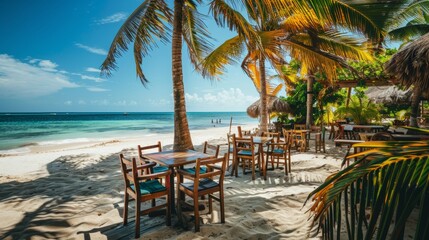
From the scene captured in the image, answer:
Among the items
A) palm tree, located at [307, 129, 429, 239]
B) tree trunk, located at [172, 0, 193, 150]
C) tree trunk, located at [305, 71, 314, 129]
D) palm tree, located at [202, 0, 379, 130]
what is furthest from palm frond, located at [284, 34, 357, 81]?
palm tree, located at [307, 129, 429, 239]

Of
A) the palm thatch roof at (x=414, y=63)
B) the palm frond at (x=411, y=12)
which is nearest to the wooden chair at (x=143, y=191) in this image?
the palm thatch roof at (x=414, y=63)

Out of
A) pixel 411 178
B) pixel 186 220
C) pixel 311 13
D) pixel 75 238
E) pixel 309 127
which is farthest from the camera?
pixel 309 127

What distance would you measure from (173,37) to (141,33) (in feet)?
4.29

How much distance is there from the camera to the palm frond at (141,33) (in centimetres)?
572

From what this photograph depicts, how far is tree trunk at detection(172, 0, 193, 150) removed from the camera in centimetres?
529

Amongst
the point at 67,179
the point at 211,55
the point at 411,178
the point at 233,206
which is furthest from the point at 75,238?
the point at 211,55

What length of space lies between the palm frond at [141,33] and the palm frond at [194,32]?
0.49m

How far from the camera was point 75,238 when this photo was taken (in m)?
2.69

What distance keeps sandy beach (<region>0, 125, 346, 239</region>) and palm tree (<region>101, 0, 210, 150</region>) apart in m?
1.95

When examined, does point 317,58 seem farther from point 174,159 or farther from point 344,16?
point 174,159

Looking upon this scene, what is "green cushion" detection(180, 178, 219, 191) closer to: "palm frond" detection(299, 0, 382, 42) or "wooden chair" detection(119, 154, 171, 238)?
"wooden chair" detection(119, 154, 171, 238)

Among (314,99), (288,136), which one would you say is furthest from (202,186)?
(314,99)

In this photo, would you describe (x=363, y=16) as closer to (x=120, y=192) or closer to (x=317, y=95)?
(x=120, y=192)

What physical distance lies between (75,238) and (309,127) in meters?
9.96
